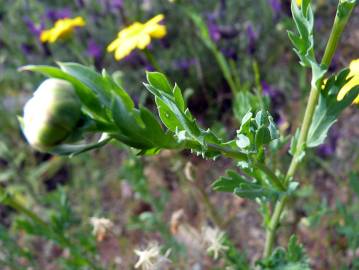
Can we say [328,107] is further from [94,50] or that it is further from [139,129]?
[94,50]

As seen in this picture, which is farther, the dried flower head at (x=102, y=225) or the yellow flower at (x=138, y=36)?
the yellow flower at (x=138, y=36)

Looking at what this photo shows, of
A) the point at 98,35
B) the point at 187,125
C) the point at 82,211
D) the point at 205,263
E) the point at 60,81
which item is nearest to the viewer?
the point at 60,81

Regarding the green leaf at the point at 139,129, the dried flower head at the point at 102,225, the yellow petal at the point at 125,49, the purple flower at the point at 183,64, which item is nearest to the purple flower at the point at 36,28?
the purple flower at the point at 183,64

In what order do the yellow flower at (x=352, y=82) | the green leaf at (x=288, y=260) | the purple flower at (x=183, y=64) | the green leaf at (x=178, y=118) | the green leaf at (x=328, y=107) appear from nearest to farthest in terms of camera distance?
the green leaf at (x=178, y=118), the green leaf at (x=328, y=107), the yellow flower at (x=352, y=82), the green leaf at (x=288, y=260), the purple flower at (x=183, y=64)

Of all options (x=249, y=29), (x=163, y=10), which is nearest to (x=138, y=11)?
(x=163, y=10)

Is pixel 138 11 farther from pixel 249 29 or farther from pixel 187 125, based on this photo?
pixel 187 125

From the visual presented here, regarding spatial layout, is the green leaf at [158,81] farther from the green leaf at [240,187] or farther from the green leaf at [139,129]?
the green leaf at [240,187]
